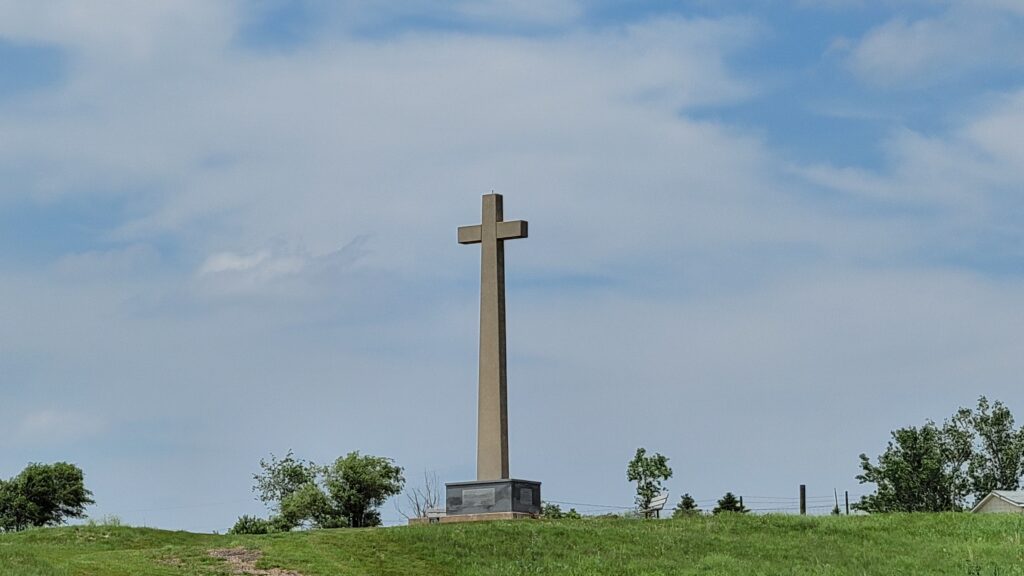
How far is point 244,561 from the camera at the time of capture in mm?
24594

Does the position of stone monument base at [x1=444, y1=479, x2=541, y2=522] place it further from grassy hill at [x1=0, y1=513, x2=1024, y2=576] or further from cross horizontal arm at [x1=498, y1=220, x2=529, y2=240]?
cross horizontal arm at [x1=498, y1=220, x2=529, y2=240]

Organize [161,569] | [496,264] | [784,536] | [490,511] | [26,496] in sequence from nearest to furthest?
[161,569], [784,536], [490,511], [496,264], [26,496]

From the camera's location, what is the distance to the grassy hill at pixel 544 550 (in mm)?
24516

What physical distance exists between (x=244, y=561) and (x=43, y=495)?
2551 centimetres

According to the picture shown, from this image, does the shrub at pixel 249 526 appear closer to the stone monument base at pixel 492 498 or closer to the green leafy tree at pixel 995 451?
the stone monument base at pixel 492 498

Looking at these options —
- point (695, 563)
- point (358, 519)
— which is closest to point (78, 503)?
point (358, 519)

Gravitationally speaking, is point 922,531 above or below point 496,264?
below

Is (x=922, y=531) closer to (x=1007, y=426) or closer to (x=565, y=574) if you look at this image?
(x=565, y=574)

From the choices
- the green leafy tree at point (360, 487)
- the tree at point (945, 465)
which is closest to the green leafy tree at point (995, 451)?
the tree at point (945, 465)

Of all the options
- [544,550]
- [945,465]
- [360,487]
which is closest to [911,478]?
[945,465]

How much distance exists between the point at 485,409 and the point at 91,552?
38.7ft

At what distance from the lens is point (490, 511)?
33125 mm

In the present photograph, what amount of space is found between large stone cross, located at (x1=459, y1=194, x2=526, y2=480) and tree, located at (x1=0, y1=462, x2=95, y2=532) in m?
20.1

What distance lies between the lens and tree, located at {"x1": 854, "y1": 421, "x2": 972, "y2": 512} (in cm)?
6600
